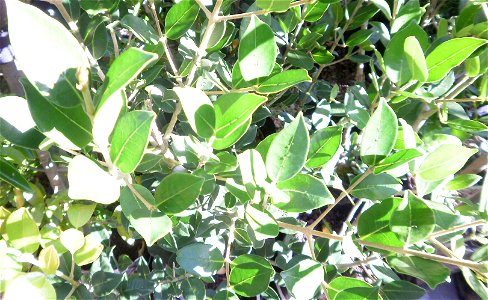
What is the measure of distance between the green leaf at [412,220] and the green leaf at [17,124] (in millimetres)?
403

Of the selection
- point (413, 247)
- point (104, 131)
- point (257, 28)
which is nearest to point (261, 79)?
point (257, 28)

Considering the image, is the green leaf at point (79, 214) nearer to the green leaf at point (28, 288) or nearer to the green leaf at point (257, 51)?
the green leaf at point (28, 288)

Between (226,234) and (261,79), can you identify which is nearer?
(261,79)

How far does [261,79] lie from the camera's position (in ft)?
1.59

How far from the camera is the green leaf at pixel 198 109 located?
0.40 metres

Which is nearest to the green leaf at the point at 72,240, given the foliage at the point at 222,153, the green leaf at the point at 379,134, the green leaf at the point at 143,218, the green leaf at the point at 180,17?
the foliage at the point at 222,153

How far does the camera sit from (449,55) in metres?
0.52

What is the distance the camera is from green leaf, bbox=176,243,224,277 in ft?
1.88

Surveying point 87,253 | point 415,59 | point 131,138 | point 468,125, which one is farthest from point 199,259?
point 468,125

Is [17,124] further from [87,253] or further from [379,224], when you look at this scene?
[379,224]

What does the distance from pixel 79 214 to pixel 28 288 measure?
0.98 feet

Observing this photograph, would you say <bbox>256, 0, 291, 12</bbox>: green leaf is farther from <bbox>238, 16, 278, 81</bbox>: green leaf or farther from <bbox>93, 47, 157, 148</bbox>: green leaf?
<bbox>93, 47, 157, 148</bbox>: green leaf

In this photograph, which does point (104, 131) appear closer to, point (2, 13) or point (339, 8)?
point (2, 13)

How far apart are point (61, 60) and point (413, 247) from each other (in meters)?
0.51
